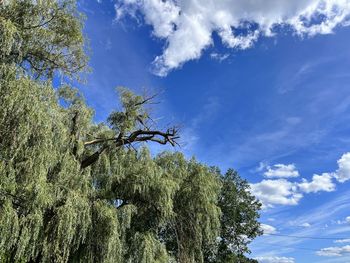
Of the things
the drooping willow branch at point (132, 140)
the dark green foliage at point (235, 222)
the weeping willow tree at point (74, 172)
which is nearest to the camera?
the weeping willow tree at point (74, 172)

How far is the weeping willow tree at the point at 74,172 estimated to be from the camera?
713 centimetres

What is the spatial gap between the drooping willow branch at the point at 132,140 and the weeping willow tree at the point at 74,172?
32 millimetres

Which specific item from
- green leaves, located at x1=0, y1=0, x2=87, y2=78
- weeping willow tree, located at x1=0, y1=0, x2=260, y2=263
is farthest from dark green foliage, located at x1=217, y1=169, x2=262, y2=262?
green leaves, located at x1=0, y1=0, x2=87, y2=78

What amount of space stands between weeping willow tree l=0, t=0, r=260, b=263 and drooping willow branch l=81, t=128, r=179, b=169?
3 centimetres

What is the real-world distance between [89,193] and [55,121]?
270cm

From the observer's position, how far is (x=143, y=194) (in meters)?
11.2

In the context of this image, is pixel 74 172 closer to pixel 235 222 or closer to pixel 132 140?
pixel 132 140

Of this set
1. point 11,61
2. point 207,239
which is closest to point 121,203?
point 207,239

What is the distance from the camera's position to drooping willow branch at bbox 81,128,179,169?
1084 cm

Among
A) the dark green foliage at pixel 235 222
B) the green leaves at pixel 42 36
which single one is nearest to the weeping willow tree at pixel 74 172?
the green leaves at pixel 42 36

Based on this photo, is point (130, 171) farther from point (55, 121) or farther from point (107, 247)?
point (55, 121)

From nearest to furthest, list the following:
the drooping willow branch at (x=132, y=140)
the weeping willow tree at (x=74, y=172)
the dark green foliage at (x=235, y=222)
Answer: the weeping willow tree at (x=74, y=172) < the drooping willow branch at (x=132, y=140) < the dark green foliage at (x=235, y=222)

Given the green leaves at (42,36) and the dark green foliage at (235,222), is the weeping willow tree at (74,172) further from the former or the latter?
the dark green foliage at (235,222)

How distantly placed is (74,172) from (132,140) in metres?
2.45
